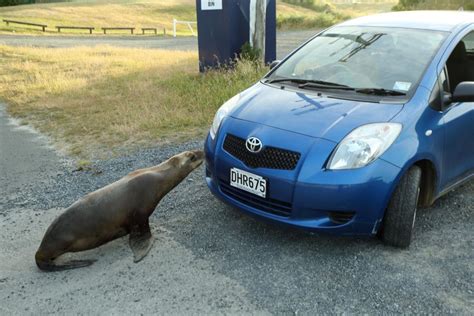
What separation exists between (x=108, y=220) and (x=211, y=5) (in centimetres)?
747

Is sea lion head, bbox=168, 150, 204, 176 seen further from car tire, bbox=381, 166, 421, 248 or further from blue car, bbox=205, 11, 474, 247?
car tire, bbox=381, 166, 421, 248

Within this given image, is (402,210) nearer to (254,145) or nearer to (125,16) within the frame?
(254,145)

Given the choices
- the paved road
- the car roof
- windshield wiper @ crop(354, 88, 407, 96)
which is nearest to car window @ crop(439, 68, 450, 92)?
windshield wiper @ crop(354, 88, 407, 96)

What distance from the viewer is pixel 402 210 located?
354 cm

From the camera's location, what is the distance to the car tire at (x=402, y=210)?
3.54 meters

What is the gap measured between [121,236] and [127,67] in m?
10.6

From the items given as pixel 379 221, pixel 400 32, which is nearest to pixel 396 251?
pixel 379 221

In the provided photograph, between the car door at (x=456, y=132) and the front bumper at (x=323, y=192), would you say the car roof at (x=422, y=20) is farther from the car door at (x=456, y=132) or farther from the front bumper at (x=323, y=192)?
the front bumper at (x=323, y=192)

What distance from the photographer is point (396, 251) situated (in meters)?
3.68

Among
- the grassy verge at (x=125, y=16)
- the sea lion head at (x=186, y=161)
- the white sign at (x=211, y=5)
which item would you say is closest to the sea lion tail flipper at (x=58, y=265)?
the sea lion head at (x=186, y=161)

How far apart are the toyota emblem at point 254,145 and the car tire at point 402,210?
1084 millimetres

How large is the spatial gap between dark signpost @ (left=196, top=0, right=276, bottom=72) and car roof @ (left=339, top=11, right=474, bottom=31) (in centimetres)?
529

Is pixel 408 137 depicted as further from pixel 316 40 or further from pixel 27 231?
pixel 27 231

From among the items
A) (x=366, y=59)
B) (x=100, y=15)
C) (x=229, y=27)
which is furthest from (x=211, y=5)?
(x=100, y=15)
